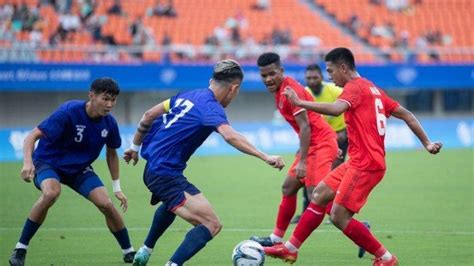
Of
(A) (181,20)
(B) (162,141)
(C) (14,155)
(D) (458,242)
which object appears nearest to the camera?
(B) (162,141)

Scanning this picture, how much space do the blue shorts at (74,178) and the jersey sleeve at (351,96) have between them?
9.35 ft

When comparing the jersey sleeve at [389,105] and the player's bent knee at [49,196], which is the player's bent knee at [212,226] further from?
the jersey sleeve at [389,105]

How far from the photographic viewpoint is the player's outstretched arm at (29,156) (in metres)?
9.95

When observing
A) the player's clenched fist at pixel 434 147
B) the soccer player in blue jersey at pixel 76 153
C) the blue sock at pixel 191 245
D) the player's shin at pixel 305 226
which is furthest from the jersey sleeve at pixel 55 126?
the player's clenched fist at pixel 434 147

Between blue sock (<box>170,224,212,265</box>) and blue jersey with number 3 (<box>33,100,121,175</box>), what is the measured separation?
219cm

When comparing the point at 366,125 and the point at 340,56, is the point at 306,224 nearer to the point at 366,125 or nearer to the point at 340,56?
the point at 366,125

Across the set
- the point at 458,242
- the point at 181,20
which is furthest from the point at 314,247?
the point at 181,20

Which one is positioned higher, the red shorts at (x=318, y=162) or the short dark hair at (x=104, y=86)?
the short dark hair at (x=104, y=86)

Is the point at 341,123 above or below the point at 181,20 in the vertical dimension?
above

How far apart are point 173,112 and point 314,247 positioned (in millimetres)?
3635

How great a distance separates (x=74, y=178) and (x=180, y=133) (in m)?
2.05

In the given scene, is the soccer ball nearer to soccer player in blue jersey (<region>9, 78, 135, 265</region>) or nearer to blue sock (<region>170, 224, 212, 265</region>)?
blue sock (<region>170, 224, 212, 265</region>)

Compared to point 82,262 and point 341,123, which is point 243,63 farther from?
point 82,262

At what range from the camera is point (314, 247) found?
12.4m
